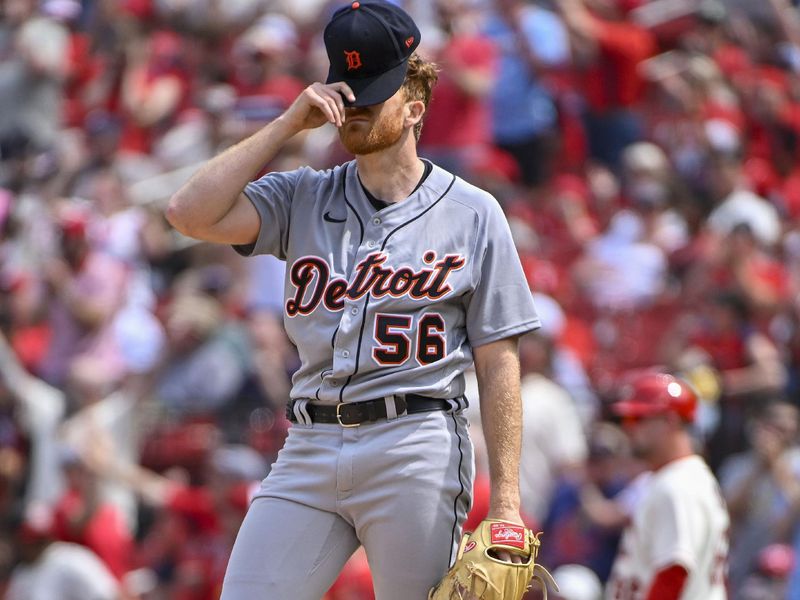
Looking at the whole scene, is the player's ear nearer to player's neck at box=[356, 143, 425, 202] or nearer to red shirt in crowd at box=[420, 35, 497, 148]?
player's neck at box=[356, 143, 425, 202]

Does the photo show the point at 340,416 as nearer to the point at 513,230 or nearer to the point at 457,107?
the point at 513,230

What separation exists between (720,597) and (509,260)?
94.6 inches

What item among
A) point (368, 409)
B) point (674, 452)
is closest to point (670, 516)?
point (674, 452)

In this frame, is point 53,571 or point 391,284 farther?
point 53,571

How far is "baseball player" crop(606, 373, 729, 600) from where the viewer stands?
5.57m

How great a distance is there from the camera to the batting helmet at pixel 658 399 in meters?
5.90

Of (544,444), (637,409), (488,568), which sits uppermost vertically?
(488,568)

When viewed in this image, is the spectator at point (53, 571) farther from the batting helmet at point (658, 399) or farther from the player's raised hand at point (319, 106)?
the player's raised hand at point (319, 106)

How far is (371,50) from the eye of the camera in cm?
369

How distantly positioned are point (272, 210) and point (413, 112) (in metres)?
0.43

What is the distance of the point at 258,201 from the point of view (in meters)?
3.80

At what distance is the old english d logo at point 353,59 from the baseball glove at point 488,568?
114cm

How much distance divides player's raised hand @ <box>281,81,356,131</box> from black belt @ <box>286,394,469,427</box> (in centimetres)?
68

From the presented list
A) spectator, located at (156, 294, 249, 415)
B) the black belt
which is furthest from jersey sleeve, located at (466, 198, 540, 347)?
spectator, located at (156, 294, 249, 415)
